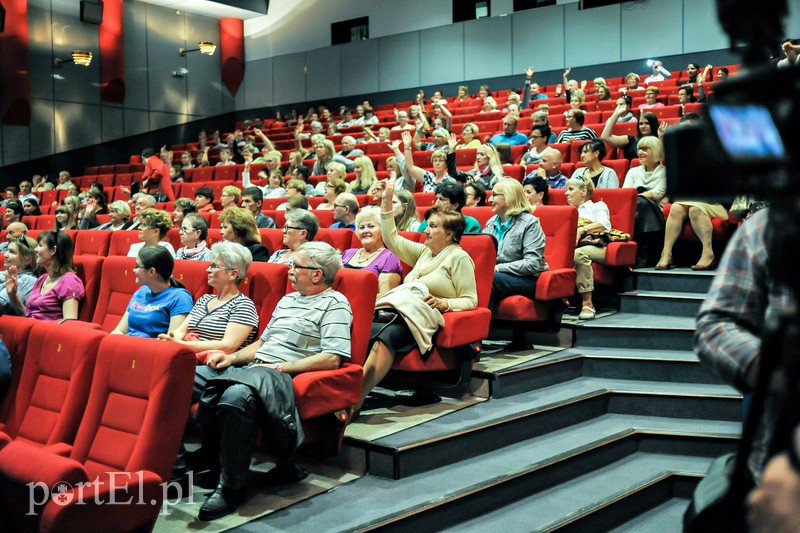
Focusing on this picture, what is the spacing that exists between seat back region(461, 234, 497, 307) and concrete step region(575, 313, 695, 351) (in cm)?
56

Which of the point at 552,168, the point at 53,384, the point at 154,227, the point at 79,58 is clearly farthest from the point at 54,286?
the point at 79,58

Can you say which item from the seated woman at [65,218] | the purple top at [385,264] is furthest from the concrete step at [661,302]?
the seated woman at [65,218]

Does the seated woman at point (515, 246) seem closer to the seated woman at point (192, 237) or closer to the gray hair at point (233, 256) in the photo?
the gray hair at point (233, 256)

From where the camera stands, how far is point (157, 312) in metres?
2.57

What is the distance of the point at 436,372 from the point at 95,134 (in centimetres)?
905

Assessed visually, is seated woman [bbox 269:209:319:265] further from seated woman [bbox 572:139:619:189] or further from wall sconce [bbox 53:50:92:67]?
wall sconce [bbox 53:50:92:67]

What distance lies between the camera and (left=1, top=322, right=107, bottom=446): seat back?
1885 millimetres

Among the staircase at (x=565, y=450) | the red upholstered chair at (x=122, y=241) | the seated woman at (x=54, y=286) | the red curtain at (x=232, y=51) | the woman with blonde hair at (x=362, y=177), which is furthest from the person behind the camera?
the red curtain at (x=232, y=51)

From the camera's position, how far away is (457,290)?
2.73 meters

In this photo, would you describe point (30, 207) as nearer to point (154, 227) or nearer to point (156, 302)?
point (154, 227)

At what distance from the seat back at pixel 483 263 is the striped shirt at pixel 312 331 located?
70 cm

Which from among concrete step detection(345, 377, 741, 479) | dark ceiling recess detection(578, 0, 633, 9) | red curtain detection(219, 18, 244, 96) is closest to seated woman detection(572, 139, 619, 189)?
concrete step detection(345, 377, 741, 479)

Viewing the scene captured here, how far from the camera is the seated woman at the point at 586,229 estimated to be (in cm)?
336

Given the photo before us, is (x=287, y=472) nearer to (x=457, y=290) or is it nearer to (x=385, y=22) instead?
(x=457, y=290)
